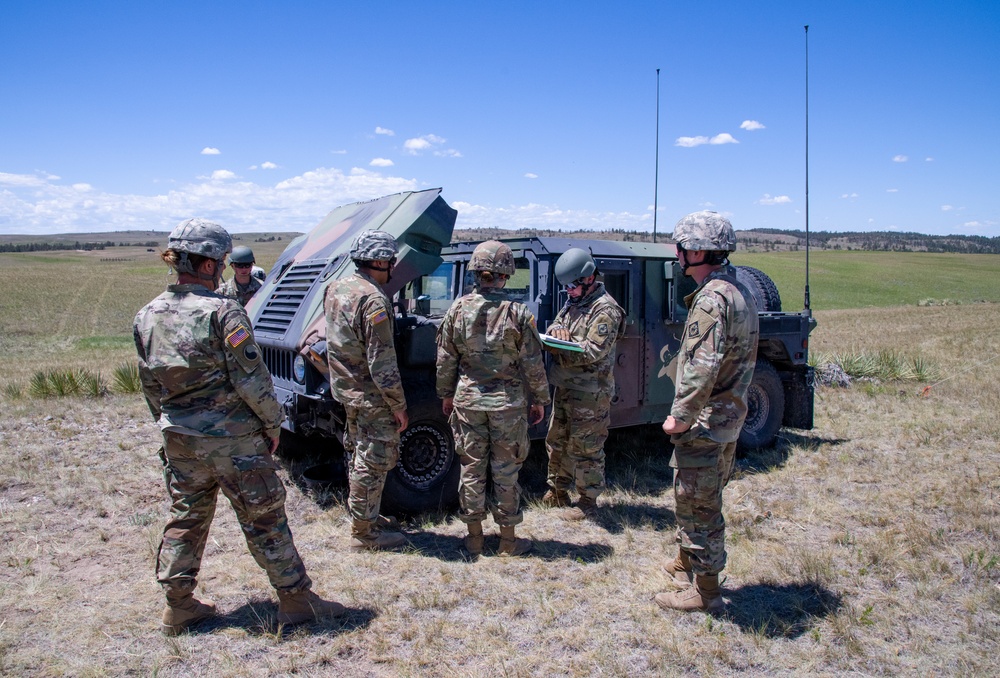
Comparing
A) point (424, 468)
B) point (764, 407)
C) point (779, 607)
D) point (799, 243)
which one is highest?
point (799, 243)

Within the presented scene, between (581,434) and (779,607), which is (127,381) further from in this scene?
(779,607)

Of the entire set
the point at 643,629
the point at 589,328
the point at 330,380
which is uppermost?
the point at 589,328

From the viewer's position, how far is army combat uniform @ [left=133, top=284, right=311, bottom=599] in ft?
10.2

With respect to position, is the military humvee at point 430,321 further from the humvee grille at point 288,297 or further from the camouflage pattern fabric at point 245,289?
the camouflage pattern fabric at point 245,289

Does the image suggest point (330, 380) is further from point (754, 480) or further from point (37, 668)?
point (754, 480)

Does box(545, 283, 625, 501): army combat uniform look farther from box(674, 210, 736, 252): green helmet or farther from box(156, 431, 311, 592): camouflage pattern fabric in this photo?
box(156, 431, 311, 592): camouflage pattern fabric

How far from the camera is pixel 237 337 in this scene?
3.10m

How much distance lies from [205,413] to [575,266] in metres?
2.55

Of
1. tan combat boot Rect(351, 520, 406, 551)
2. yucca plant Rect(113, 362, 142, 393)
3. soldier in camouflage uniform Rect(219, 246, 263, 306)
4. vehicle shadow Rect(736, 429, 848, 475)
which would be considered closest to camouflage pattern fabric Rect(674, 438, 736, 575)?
tan combat boot Rect(351, 520, 406, 551)

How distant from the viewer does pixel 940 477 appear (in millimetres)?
5809

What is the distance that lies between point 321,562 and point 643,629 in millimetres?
1896

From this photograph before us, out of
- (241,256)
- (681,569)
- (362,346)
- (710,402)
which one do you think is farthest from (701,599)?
(241,256)

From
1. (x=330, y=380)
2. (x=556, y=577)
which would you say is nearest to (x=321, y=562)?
(x=330, y=380)

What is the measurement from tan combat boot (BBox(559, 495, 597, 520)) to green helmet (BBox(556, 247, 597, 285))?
1.55 meters
